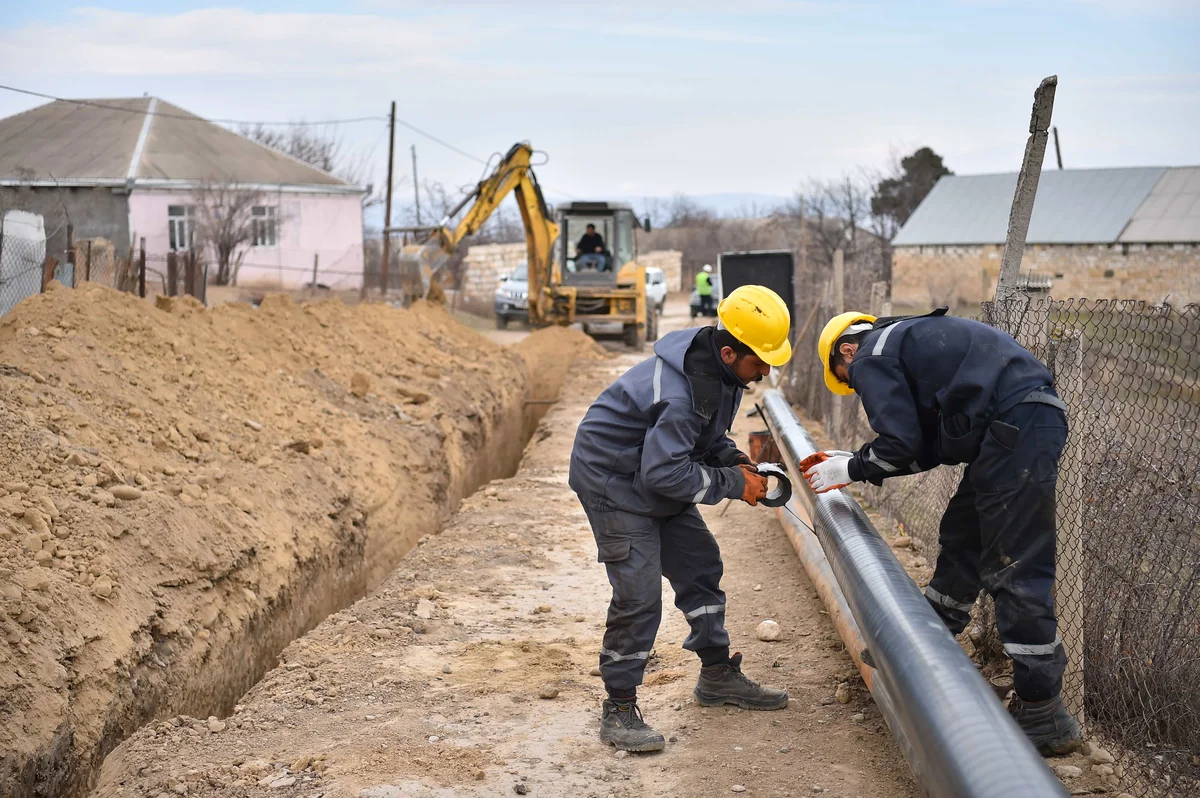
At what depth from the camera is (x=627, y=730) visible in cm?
443

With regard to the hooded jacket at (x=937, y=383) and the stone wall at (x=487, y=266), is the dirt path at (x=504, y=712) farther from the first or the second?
the stone wall at (x=487, y=266)

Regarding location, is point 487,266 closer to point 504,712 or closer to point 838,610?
point 838,610

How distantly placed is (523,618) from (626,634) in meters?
2.15

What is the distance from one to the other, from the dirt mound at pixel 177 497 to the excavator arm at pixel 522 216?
6.24 meters

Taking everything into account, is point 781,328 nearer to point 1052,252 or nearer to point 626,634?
point 626,634

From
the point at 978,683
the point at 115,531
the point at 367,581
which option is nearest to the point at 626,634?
the point at 978,683

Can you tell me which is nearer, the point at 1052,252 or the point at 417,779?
the point at 417,779

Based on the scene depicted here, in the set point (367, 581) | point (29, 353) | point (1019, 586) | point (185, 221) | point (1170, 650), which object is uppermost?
point (185, 221)

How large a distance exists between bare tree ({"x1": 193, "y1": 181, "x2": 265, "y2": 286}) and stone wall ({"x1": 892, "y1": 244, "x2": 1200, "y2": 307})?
1918 centimetres

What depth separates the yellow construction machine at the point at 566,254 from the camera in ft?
62.2

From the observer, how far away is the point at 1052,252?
32.7m

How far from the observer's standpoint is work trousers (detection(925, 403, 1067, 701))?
395cm

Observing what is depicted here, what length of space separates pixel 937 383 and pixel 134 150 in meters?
28.6

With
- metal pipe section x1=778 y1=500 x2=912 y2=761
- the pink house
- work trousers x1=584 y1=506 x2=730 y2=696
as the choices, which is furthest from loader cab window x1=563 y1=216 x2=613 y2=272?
work trousers x1=584 y1=506 x2=730 y2=696
